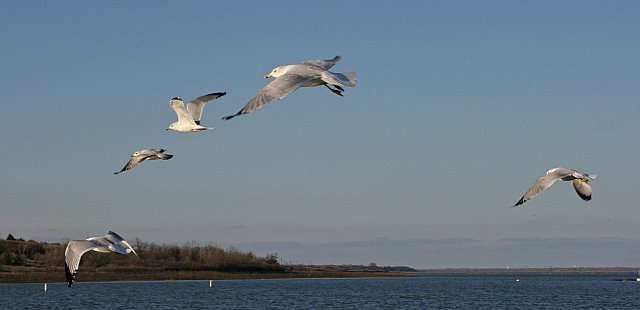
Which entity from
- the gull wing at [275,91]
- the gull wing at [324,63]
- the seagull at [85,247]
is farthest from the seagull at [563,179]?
the seagull at [85,247]

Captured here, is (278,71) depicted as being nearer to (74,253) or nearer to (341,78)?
(341,78)

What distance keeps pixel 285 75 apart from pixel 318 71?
51cm

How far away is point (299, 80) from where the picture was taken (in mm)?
14695

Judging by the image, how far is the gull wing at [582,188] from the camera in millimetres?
20109

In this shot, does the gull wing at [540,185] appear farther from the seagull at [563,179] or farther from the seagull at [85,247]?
the seagull at [85,247]

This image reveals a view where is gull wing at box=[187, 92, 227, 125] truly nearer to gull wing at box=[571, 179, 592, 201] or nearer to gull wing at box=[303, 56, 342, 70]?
gull wing at box=[303, 56, 342, 70]

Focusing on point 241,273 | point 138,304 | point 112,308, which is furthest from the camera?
point 241,273

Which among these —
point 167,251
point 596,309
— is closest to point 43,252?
point 167,251

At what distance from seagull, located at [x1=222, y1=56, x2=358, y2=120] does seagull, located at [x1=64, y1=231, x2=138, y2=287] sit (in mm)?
4620

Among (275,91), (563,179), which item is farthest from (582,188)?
(275,91)

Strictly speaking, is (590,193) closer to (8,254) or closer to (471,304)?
(471,304)

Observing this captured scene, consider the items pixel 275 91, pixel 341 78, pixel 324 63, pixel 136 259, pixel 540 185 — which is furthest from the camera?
pixel 136 259

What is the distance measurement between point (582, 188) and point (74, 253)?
957 centimetres

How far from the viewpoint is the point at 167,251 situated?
10000 centimetres
